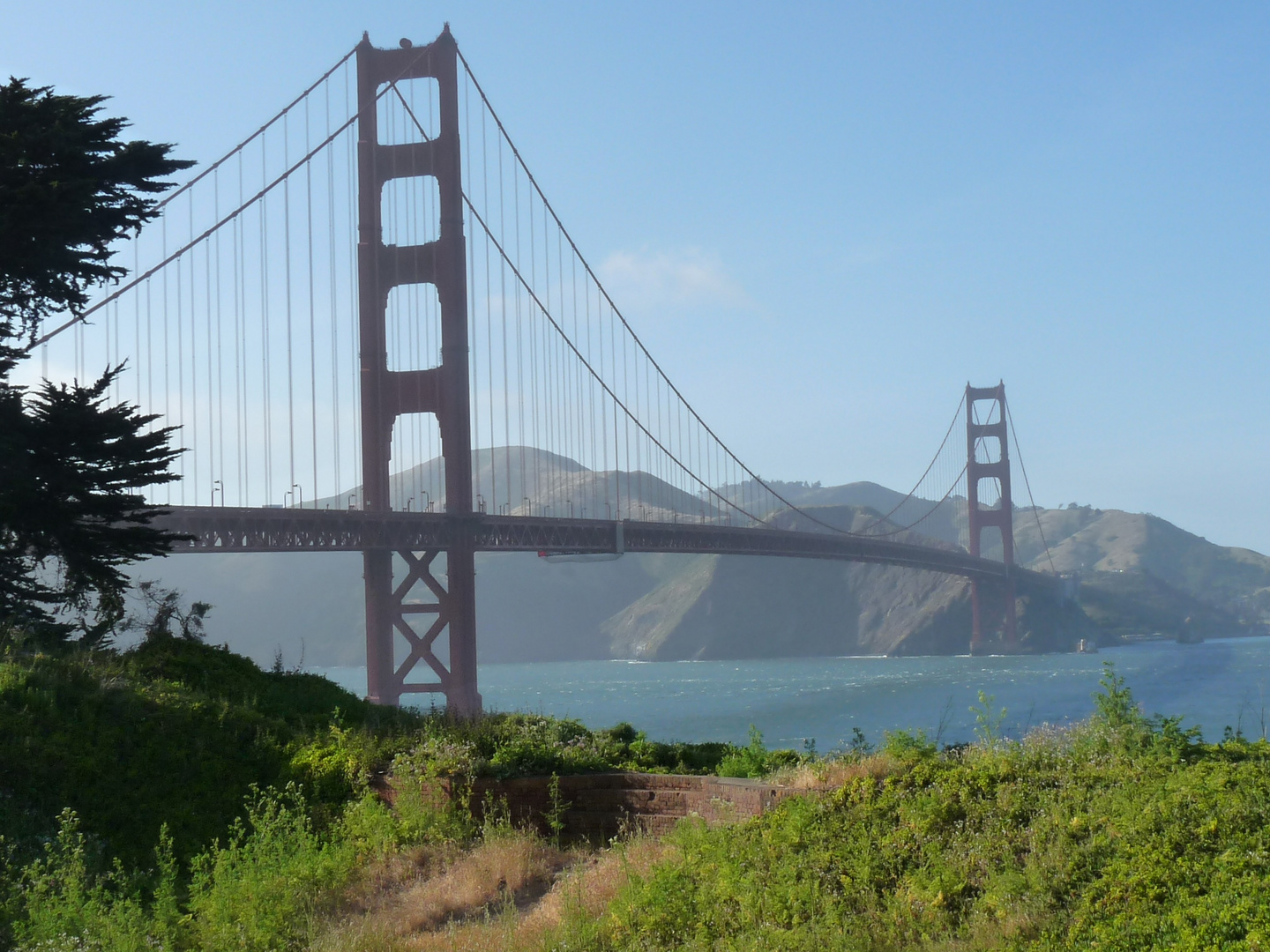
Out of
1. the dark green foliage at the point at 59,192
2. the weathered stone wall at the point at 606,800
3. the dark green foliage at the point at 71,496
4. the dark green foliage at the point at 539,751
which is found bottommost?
the weathered stone wall at the point at 606,800

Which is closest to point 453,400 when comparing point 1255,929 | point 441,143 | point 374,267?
point 374,267

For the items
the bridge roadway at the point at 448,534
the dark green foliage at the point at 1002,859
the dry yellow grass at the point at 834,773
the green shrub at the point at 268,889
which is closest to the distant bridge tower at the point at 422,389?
the bridge roadway at the point at 448,534

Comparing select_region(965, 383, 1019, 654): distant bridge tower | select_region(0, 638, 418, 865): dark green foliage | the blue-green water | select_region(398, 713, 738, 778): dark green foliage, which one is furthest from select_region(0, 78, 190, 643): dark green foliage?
select_region(965, 383, 1019, 654): distant bridge tower

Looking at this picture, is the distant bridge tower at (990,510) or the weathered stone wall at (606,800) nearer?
the weathered stone wall at (606,800)

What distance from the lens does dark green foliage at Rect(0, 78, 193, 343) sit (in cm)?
1591

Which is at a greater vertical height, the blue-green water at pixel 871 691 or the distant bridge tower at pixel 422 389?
the distant bridge tower at pixel 422 389

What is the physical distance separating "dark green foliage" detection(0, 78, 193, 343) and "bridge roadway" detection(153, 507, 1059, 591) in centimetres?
429

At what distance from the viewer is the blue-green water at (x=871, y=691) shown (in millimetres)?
49562

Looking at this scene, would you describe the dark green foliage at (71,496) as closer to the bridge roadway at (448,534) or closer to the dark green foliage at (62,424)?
the dark green foliage at (62,424)

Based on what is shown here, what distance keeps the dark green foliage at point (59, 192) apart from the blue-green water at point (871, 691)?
1872 cm

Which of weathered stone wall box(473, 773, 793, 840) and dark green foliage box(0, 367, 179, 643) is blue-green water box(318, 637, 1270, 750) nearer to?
dark green foliage box(0, 367, 179, 643)

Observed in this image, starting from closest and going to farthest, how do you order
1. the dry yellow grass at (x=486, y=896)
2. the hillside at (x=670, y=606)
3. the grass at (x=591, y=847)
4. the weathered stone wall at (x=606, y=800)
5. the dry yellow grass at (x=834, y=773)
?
the grass at (x=591, y=847)
the dry yellow grass at (x=486, y=896)
the dry yellow grass at (x=834, y=773)
the weathered stone wall at (x=606, y=800)
the hillside at (x=670, y=606)

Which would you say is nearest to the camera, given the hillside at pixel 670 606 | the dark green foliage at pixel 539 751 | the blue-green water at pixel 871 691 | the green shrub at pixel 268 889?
the green shrub at pixel 268 889

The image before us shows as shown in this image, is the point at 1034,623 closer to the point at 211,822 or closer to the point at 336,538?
the point at 336,538
